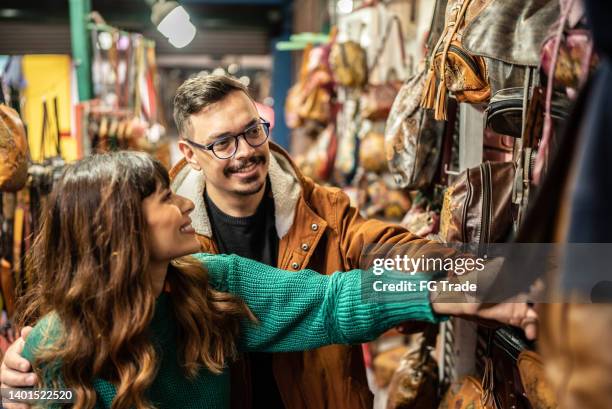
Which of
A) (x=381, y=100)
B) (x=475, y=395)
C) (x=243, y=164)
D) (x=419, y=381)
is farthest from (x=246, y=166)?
(x=381, y=100)

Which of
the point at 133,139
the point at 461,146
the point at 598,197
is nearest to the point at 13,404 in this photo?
the point at 598,197

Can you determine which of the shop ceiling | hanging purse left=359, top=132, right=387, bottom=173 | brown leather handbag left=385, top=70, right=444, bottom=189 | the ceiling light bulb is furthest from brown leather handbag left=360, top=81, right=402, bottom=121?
the shop ceiling

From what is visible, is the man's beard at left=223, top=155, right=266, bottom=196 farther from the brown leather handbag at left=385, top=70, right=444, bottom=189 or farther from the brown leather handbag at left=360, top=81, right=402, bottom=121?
the brown leather handbag at left=360, top=81, right=402, bottom=121

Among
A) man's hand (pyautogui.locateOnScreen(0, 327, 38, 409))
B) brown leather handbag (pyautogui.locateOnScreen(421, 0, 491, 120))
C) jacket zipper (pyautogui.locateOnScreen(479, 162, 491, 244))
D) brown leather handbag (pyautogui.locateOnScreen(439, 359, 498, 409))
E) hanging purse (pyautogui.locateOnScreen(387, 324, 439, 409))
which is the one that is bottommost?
hanging purse (pyautogui.locateOnScreen(387, 324, 439, 409))

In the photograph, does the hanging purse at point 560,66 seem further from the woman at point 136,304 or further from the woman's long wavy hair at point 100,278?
the woman's long wavy hair at point 100,278

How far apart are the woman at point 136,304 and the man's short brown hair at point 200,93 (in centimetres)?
49

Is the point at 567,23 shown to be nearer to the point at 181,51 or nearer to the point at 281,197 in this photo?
the point at 281,197

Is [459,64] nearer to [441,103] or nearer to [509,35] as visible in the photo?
[441,103]

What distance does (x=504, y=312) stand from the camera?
1.11 m

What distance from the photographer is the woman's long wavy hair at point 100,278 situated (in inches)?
53.6

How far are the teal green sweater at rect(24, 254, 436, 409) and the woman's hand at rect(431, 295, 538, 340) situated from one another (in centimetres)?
13

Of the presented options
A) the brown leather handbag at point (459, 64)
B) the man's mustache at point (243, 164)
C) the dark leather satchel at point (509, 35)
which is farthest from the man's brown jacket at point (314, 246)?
the dark leather satchel at point (509, 35)

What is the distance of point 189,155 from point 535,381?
113 centimetres

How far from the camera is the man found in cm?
184
